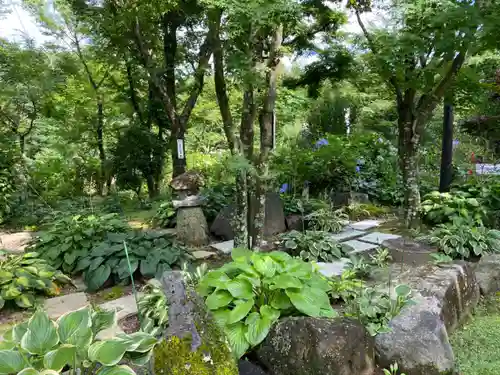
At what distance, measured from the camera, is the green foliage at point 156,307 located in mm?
2052

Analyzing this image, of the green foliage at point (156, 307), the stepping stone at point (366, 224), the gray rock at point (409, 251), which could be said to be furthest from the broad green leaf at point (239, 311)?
the stepping stone at point (366, 224)

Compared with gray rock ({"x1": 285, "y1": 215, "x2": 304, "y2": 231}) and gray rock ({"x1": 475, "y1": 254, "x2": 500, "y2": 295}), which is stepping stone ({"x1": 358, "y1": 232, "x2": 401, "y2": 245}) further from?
gray rock ({"x1": 475, "y1": 254, "x2": 500, "y2": 295})

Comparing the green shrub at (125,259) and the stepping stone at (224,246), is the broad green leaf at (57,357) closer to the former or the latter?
the green shrub at (125,259)

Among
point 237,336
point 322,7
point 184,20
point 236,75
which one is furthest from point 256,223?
point 184,20

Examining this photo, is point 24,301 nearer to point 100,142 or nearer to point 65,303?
point 65,303

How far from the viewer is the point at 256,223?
3.25 metres

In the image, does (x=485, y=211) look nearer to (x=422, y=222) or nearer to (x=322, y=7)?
(x=422, y=222)

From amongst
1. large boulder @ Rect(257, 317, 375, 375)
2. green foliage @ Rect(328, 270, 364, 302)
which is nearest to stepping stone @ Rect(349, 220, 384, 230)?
green foliage @ Rect(328, 270, 364, 302)

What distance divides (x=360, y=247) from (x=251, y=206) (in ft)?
4.67

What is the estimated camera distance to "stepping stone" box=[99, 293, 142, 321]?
2457 millimetres

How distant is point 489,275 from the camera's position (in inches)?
116

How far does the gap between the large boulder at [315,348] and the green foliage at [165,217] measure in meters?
3.47

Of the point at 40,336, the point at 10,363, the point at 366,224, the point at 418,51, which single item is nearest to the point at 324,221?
the point at 366,224

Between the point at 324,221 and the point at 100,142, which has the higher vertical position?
the point at 100,142
